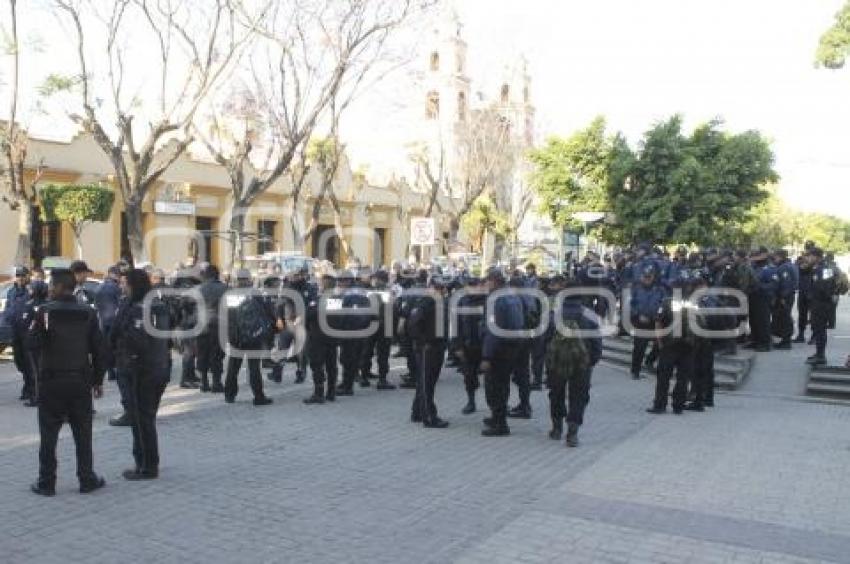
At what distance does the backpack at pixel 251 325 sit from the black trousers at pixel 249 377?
9.5 inches

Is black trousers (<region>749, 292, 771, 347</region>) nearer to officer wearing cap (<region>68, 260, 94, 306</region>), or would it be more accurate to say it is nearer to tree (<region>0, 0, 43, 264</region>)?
officer wearing cap (<region>68, 260, 94, 306</region>)

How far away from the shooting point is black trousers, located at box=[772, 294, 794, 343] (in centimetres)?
1506

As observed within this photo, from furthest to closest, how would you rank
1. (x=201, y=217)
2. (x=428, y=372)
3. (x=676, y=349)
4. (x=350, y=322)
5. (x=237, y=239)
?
(x=201, y=217)
(x=237, y=239)
(x=350, y=322)
(x=676, y=349)
(x=428, y=372)

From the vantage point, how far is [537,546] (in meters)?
5.48

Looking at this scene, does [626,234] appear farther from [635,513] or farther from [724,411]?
[635,513]

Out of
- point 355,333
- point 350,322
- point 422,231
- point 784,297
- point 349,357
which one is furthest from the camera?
point 422,231

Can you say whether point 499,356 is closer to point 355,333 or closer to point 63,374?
point 355,333

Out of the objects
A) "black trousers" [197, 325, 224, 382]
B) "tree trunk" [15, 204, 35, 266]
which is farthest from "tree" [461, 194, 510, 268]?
"black trousers" [197, 325, 224, 382]

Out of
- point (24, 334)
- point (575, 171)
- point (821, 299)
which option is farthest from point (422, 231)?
point (24, 334)

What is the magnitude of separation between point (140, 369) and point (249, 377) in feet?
11.5

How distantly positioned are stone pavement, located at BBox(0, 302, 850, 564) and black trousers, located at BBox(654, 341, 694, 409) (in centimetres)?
31

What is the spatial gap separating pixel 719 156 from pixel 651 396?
433 inches

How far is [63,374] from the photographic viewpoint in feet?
20.7

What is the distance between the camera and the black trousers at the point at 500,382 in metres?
8.85
